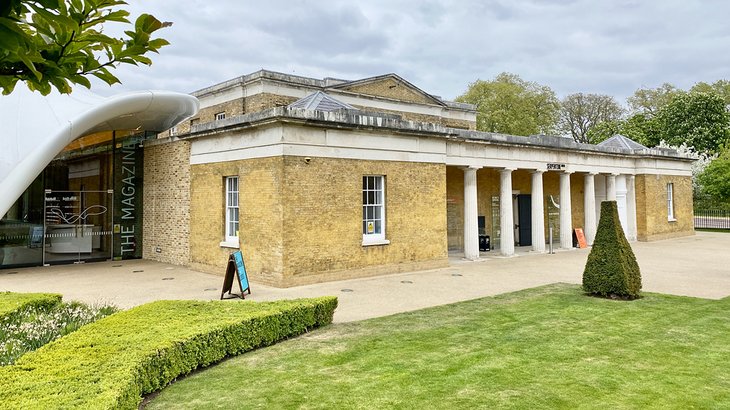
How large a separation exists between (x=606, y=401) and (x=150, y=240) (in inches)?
730

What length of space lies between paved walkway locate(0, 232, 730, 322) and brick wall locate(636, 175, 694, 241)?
7.25 m

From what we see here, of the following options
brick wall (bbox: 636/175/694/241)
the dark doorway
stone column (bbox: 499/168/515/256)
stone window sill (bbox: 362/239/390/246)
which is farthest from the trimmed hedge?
brick wall (bbox: 636/175/694/241)

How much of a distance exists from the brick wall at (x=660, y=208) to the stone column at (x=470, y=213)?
1301 centimetres

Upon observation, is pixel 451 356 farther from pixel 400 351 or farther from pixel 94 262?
pixel 94 262

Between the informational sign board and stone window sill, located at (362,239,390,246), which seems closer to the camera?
stone window sill, located at (362,239,390,246)

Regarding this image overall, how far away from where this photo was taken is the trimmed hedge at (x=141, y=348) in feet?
14.1

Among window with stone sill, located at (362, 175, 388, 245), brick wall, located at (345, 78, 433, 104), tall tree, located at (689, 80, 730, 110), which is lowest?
window with stone sill, located at (362, 175, 388, 245)

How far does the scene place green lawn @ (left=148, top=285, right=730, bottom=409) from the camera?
5.09m

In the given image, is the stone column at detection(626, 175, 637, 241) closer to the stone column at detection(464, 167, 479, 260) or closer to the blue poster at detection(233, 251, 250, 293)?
Result: the stone column at detection(464, 167, 479, 260)

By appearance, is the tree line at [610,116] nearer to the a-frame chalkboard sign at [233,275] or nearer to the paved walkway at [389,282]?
the paved walkway at [389,282]

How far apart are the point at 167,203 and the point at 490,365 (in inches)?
624

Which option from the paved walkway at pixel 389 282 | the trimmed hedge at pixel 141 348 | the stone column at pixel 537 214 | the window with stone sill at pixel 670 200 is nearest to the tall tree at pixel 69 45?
the trimmed hedge at pixel 141 348

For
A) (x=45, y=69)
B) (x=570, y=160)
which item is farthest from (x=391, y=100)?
(x=45, y=69)

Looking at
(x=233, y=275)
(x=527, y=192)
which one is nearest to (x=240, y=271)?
(x=233, y=275)
